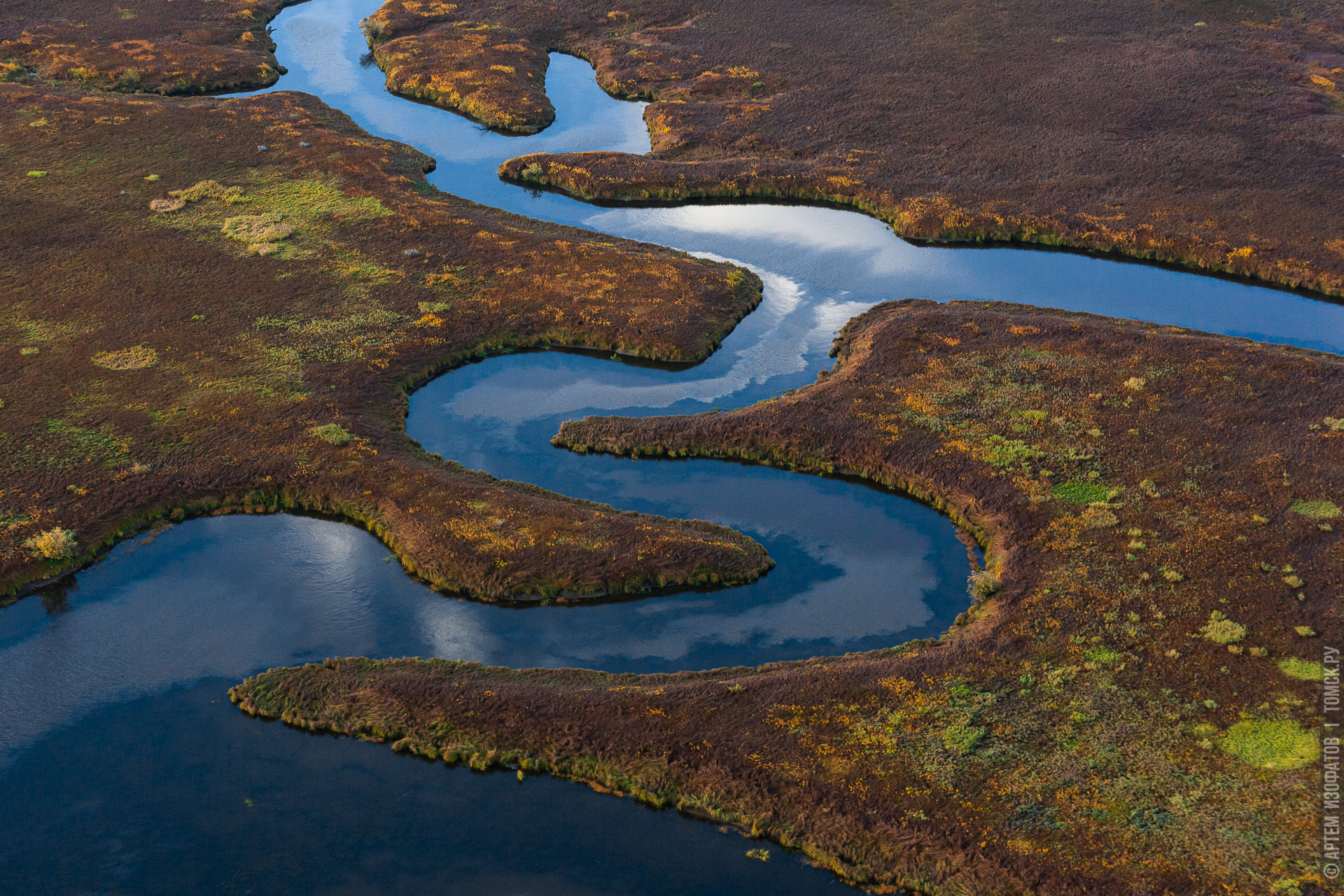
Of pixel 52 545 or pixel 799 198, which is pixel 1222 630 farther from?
pixel 799 198

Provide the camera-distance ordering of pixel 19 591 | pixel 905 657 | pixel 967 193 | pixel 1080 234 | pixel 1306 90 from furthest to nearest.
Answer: pixel 1306 90, pixel 967 193, pixel 1080 234, pixel 19 591, pixel 905 657

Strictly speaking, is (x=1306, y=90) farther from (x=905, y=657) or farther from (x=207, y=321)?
(x=207, y=321)

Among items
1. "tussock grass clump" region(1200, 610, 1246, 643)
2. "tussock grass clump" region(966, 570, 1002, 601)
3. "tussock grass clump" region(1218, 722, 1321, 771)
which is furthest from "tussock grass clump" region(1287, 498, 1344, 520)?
"tussock grass clump" region(966, 570, 1002, 601)

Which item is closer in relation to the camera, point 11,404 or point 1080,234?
point 11,404

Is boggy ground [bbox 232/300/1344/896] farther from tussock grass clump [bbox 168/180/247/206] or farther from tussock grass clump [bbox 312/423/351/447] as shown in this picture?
tussock grass clump [bbox 168/180/247/206]

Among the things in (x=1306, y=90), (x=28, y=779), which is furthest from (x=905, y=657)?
(x=1306, y=90)

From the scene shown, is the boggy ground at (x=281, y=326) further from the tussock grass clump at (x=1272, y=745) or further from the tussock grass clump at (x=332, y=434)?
the tussock grass clump at (x=1272, y=745)
